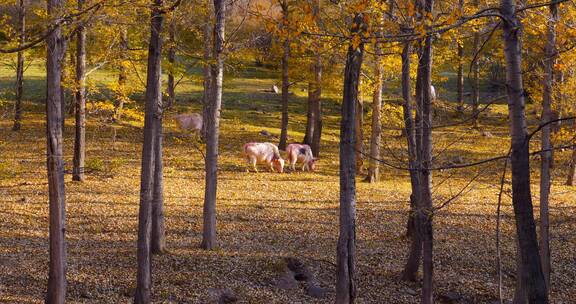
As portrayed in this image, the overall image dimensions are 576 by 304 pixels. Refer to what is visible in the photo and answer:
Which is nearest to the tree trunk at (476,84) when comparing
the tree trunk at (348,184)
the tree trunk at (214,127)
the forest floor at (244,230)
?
the forest floor at (244,230)

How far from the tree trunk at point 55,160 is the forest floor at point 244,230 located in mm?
854

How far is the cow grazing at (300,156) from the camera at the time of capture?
88.6ft

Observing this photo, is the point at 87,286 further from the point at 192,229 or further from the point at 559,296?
the point at 559,296

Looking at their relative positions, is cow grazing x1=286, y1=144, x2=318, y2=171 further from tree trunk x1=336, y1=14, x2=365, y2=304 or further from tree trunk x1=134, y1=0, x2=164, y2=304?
tree trunk x1=134, y1=0, x2=164, y2=304

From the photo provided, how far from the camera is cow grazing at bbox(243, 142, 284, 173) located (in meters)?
26.1

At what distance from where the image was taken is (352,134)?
9.88 metres

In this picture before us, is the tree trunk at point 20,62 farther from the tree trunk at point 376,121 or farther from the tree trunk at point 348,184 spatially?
the tree trunk at point 376,121

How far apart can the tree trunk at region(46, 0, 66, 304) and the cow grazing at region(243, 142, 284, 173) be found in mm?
16918

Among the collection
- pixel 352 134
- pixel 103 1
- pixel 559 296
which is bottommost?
pixel 559 296

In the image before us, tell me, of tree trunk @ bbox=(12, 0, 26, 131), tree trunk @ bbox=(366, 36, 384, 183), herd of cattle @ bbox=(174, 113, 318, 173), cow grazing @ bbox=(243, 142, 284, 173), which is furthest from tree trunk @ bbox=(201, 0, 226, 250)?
cow grazing @ bbox=(243, 142, 284, 173)

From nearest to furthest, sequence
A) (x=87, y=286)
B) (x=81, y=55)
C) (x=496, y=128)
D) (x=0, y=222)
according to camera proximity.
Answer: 1. (x=87, y=286)
2. (x=0, y=222)
3. (x=81, y=55)
4. (x=496, y=128)

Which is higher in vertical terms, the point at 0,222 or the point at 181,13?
the point at 181,13

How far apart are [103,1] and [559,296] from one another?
37.2 feet

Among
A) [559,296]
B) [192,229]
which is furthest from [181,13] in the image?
[559,296]
